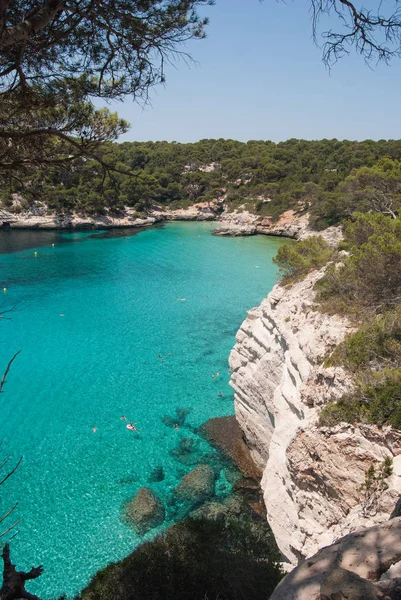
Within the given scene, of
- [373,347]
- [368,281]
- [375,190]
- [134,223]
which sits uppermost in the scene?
[375,190]

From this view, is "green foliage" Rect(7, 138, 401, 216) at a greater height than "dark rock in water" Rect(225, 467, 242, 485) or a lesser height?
greater

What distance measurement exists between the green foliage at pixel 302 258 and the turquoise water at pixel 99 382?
18.4ft

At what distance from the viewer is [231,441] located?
40.0 feet

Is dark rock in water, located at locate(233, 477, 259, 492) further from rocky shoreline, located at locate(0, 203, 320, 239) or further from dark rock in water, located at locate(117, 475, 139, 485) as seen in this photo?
rocky shoreline, located at locate(0, 203, 320, 239)

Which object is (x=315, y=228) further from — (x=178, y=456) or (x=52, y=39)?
(x=52, y=39)

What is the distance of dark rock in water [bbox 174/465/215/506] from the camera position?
32.6ft

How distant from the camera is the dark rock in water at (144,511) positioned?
9166 millimetres

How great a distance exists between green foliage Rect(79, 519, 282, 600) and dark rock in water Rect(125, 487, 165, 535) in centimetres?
396

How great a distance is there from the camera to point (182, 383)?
15.6m

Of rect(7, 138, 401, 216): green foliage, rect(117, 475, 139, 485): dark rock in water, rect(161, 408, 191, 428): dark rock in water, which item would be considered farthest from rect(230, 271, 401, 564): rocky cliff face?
rect(7, 138, 401, 216): green foliage

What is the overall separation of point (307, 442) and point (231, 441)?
22.0ft

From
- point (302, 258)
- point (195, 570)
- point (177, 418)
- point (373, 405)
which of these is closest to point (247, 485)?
point (177, 418)

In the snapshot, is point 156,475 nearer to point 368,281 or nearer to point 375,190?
point 368,281

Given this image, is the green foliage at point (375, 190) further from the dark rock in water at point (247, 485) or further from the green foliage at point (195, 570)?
the green foliage at point (195, 570)
